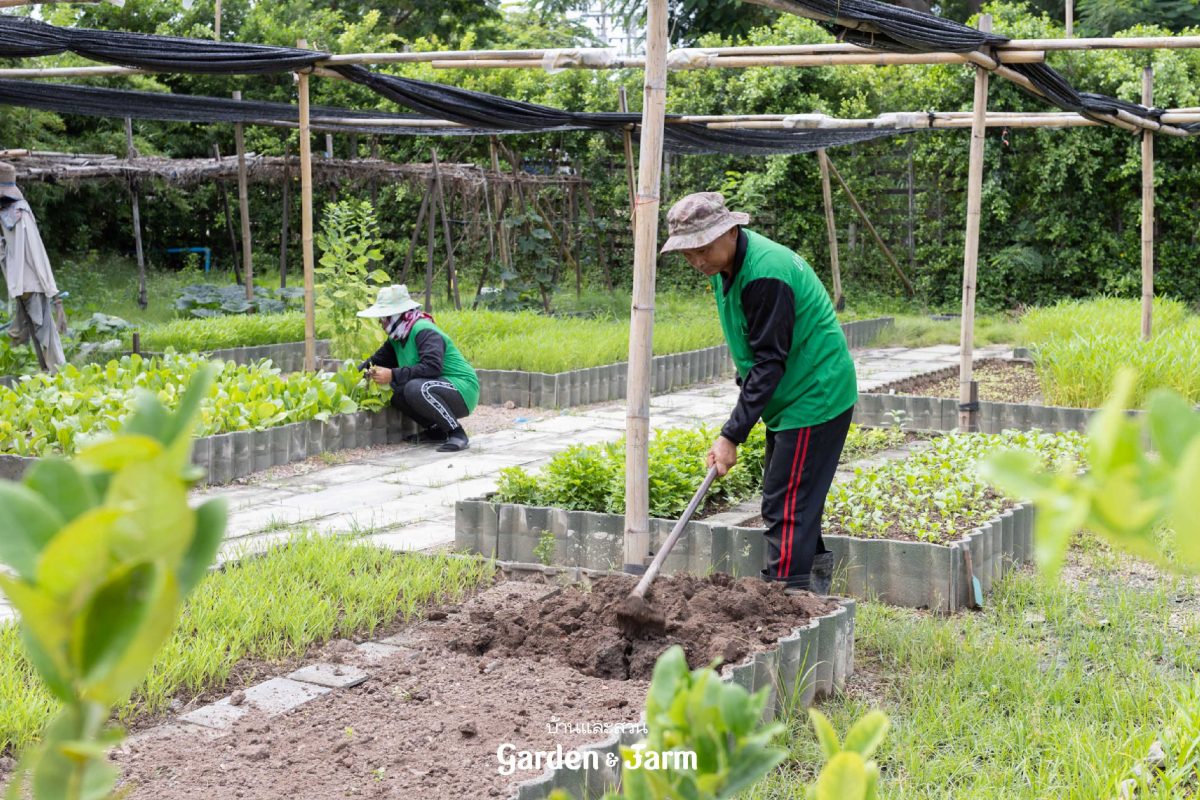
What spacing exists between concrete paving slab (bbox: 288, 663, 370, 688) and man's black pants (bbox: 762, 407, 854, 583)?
1574mm

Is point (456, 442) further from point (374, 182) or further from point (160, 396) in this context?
point (374, 182)

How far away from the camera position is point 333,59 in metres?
8.13

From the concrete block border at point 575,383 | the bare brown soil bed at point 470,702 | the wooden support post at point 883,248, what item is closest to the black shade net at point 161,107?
the concrete block border at point 575,383

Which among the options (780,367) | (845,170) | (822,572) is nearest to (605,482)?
(822,572)

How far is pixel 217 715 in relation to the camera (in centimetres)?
348

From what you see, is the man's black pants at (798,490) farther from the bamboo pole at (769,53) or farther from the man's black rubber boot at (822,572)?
the bamboo pole at (769,53)

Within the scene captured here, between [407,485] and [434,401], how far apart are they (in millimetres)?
1051

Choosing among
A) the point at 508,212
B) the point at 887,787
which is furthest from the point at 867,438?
the point at 508,212

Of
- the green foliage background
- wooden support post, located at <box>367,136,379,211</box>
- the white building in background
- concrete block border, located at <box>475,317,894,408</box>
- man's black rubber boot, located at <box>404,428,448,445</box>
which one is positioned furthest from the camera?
the white building in background

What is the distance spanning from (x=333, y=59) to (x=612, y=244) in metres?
9.50

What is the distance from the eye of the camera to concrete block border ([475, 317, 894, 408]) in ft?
31.2

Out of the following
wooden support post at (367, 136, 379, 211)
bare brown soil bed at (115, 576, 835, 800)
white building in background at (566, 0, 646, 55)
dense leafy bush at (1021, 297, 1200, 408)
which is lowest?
bare brown soil bed at (115, 576, 835, 800)

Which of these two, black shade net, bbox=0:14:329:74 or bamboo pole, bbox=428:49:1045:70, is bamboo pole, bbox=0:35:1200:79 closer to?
bamboo pole, bbox=428:49:1045:70

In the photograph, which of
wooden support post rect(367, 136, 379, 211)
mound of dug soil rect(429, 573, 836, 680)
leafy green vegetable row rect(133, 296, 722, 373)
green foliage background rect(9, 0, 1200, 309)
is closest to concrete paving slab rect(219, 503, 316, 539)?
mound of dug soil rect(429, 573, 836, 680)
